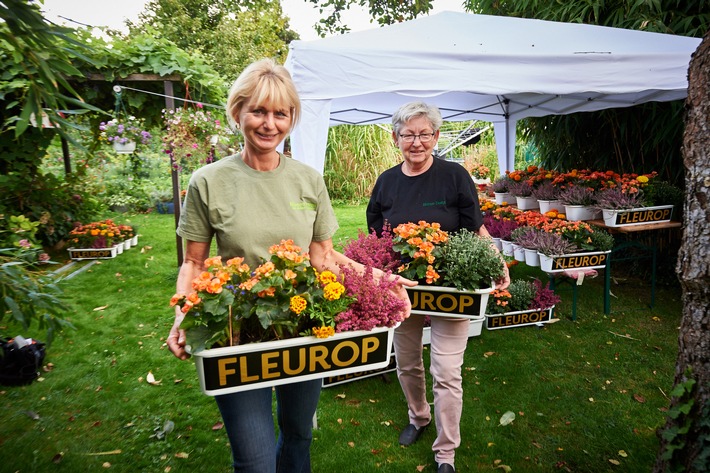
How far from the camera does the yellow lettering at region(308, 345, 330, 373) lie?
4.48 ft

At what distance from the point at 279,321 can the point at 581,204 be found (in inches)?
156

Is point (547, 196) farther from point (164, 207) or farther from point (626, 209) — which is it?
point (164, 207)

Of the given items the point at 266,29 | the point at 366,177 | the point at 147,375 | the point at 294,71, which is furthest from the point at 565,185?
the point at 266,29

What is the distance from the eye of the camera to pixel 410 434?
8.38ft

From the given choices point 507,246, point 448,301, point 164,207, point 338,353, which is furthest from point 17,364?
point 164,207

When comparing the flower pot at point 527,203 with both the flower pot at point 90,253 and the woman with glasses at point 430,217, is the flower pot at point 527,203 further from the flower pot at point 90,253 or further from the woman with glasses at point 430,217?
the flower pot at point 90,253

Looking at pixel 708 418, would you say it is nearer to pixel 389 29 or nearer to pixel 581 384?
pixel 581 384

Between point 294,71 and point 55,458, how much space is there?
2.54 metres

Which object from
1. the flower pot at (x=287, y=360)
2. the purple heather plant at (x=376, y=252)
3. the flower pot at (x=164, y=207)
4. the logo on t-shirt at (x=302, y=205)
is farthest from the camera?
the flower pot at (x=164, y=207)

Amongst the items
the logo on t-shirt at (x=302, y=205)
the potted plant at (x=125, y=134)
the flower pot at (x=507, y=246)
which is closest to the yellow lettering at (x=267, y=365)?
the logo on t-shirt at (x=302, y=205)

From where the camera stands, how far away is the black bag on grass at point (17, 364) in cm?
314

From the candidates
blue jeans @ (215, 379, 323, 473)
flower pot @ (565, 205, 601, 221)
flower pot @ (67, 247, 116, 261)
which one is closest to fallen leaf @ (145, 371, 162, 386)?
blue jeans @ (215, 379, 323, 473)

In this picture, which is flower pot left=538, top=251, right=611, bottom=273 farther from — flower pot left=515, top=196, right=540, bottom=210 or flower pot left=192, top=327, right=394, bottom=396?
flower pot left=192, top=327, right=394, bottom=396

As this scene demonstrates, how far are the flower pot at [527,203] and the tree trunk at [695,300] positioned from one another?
3.46 metres
